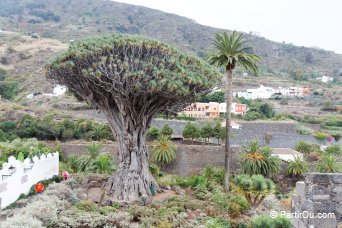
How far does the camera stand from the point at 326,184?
6863mm

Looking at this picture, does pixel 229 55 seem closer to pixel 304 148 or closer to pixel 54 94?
pixel 304 148

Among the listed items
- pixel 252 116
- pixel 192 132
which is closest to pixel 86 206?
pixel 192 132

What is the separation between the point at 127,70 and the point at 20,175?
5.17 m

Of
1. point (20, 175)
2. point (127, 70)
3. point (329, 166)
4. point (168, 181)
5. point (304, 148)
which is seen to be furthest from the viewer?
point (304, 148)

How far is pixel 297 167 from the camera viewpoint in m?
24.7

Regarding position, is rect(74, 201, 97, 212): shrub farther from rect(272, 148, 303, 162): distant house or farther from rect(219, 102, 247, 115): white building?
rect(219, 102, 247, 115): white building

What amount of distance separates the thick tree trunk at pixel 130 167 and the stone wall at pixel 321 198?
10.3m

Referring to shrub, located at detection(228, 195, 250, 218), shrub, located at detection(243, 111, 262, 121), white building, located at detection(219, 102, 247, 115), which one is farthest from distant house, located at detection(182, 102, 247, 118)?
shrub, located at detection(228, 195, 250, 218)

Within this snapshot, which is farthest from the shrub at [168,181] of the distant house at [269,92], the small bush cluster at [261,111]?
the distant house at [269,92]

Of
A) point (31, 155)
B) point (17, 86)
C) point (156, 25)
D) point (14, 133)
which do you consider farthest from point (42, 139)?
point (156, 25)

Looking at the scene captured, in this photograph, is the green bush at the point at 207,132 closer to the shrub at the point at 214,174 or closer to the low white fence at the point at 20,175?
the shrub at the point at 214,174

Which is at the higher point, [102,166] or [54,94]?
[54,94]

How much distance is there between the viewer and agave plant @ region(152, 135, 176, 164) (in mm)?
25141

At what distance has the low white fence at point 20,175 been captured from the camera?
13.9 meters
